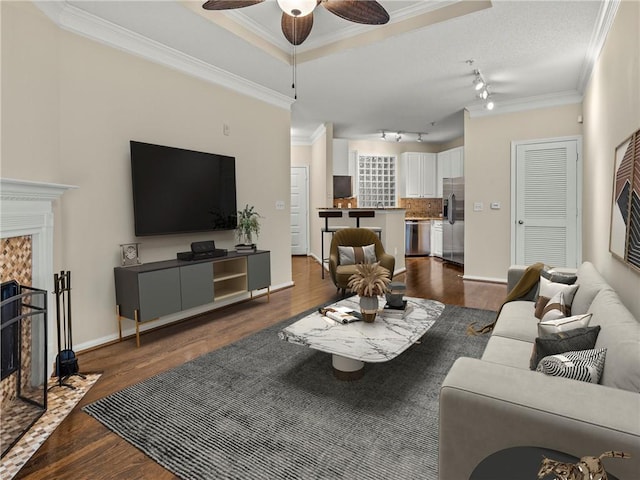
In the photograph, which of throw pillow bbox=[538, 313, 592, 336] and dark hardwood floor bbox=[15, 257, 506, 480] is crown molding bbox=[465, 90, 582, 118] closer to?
dark hardwood floor bbox=[15, 257, 506, 480]

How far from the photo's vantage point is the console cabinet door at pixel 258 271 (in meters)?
4.21

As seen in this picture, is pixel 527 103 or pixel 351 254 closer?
pixel 351 254

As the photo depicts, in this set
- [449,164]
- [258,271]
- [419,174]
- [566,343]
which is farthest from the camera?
[419,174]

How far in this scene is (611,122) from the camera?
283 centimetres

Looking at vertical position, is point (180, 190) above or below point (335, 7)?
below

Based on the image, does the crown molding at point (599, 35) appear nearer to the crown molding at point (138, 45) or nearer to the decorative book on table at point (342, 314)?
the decorative book on table at point (342, 314)

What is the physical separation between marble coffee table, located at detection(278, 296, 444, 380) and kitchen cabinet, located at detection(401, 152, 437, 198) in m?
6.32

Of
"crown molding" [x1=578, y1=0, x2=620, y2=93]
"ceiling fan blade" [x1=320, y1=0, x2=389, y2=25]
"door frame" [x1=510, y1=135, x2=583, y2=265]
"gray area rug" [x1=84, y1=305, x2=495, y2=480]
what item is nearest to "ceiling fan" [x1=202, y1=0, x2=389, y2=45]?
"ceiling fan blade" [x1=320, y1=0, x2=389, y2=25]

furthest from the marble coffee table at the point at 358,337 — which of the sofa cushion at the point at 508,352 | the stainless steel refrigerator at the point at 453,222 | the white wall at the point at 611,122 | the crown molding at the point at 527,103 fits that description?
the stainless steel refrigerator at the point at 453,222

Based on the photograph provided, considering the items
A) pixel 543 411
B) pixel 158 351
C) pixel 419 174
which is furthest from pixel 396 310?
pixel 419 174

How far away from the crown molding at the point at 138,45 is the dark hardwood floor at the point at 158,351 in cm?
267

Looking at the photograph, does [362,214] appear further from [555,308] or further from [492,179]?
[555,308]

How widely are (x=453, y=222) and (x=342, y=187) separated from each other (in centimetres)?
253

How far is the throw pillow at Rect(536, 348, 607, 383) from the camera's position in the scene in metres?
1.29
